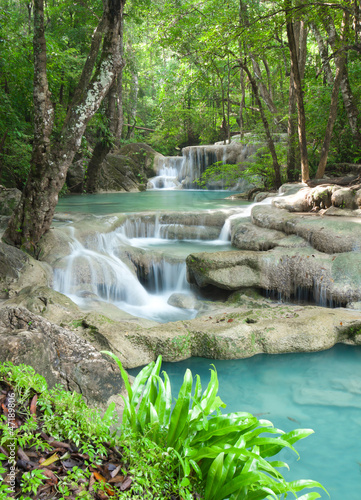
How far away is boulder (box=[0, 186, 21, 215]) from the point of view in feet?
29.9

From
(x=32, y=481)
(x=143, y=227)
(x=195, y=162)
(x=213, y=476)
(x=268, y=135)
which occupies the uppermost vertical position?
(x=195, y=162)

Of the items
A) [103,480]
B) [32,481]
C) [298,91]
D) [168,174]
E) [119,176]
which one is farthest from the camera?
[168,174]

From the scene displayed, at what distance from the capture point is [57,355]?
3271 millimetres

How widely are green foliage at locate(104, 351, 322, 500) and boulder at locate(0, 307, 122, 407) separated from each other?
0.83 m

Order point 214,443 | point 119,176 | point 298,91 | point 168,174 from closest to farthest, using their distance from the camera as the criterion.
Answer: point 214,443, point 298,91, point 119,176, point 168,174

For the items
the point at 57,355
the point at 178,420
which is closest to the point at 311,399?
the point at 178,420

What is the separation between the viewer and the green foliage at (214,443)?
6.62 feet

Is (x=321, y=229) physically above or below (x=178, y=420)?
above

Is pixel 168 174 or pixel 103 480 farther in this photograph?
pixel 168 174

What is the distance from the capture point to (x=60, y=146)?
6.60 m

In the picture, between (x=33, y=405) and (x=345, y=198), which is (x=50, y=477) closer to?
(x=33, y=405)

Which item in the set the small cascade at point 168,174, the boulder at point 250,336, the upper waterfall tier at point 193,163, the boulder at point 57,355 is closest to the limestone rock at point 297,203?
the boulder at point 250,336

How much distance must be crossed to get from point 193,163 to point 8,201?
14418 millimetres

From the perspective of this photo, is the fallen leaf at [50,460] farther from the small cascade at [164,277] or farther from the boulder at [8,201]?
the boulder at [8,201]
